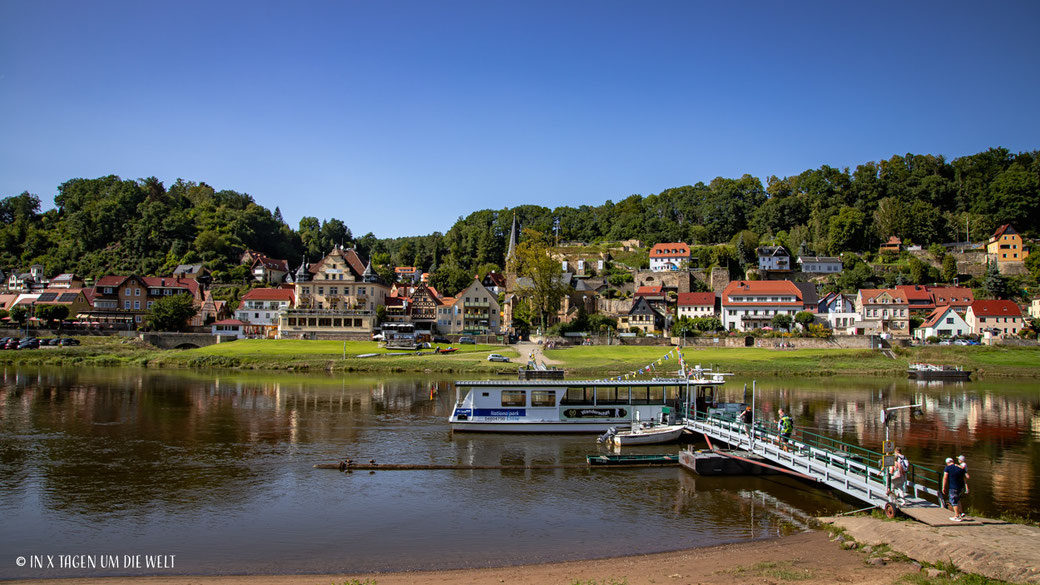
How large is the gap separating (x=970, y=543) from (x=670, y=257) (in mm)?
102119

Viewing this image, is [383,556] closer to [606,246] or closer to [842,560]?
[842,560]

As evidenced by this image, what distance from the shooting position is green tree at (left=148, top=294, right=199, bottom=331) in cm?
8194

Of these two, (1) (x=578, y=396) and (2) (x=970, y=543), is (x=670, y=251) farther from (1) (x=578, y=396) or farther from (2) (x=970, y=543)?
(2) (x=970, y=543)

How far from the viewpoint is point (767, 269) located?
10756 centimetres

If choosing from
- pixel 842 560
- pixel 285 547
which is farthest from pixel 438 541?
pixel 842 560

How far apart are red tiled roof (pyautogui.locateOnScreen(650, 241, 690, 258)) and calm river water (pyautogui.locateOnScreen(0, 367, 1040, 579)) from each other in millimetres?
75468

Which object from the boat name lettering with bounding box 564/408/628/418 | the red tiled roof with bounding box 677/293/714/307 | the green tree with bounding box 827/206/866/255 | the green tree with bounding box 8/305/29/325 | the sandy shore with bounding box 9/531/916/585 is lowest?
the sandy shore with bounding box 9/531/916/585

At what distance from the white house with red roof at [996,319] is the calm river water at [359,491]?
154ft

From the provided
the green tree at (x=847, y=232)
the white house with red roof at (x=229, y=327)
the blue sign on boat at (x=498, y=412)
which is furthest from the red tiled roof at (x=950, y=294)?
the white house with red roof at (x=229, y=327)

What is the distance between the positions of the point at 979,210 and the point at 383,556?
13977cm

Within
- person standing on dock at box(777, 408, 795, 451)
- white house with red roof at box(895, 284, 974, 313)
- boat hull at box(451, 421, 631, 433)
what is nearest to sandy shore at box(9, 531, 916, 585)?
person standing on dock at box(777, 408, 795, 451)

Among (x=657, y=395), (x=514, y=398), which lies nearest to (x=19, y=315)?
(x=514, y=398)

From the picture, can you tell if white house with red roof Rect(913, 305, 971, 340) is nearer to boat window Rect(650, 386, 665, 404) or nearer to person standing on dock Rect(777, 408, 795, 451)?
boat window Rect(650, 386, 665, 404)

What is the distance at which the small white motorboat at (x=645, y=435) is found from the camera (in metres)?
28.8
